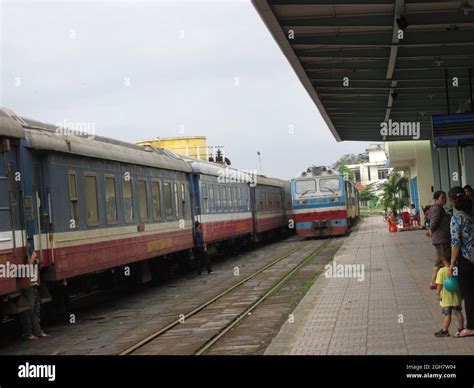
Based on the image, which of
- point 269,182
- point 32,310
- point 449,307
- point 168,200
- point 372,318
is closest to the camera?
point 449,307

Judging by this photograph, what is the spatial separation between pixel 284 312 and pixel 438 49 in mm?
5777

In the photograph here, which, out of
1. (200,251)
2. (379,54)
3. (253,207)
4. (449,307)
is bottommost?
(449,307)

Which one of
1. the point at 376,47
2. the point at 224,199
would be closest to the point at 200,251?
the point at 224,199

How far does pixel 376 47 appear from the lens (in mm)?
14297

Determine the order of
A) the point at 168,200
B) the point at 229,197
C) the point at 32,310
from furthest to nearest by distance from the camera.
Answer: the point at 229,197 < the point at 168,200 < the point at 32,310

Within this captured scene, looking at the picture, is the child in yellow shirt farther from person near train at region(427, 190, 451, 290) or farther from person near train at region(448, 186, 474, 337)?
person near train at region(427, 190, 451, 290)

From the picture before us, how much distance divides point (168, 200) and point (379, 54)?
7.01 m

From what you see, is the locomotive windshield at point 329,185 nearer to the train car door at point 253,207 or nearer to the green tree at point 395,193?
the train car door at point 253,207

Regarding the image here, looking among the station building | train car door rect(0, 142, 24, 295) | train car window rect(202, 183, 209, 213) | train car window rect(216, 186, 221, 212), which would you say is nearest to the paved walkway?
the station building

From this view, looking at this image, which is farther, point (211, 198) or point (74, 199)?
point (211, 198)

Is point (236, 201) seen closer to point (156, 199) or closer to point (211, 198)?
point (211, 198)

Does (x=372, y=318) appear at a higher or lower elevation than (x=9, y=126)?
lower

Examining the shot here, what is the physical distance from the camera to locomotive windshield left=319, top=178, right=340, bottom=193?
36.3m
